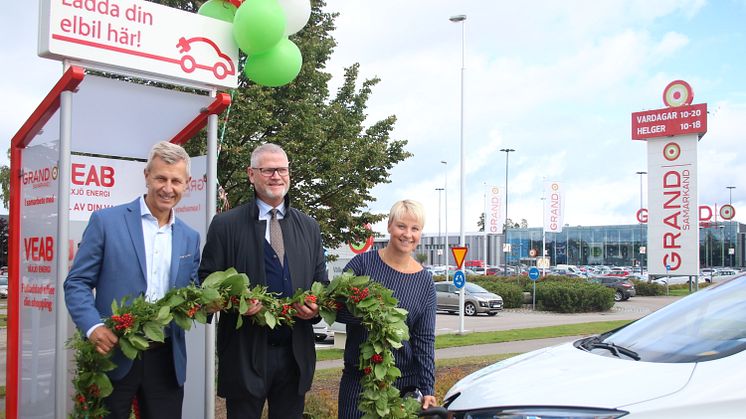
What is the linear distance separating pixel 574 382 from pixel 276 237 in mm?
1618

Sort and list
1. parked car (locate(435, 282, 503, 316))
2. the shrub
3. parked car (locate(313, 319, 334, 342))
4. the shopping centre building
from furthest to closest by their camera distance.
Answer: the shopping centre building → the shrub → parked car (locate(435, 282, 503, 316)) → parked car (locate(313, 319, 334, 342))

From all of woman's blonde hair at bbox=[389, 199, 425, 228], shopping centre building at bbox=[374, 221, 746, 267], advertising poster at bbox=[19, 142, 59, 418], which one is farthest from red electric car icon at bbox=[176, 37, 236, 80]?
shopping centre building at bbox=[374, 221, 746, 267]

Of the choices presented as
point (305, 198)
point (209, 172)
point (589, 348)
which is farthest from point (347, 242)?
point (589, 348)

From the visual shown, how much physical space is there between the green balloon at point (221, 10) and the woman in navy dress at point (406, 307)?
280 centimetres

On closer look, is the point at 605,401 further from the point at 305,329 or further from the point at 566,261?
the point at 566,261

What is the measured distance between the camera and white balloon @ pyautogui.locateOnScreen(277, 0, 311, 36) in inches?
228

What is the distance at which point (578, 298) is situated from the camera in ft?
94.9

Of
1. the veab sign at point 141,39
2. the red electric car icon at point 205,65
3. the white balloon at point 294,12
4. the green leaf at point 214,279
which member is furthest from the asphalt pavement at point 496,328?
the green leaf at point 214,279

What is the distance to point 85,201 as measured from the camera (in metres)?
4.96

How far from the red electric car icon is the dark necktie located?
172 cm

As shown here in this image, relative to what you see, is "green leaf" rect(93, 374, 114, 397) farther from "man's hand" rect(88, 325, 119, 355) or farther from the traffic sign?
the traffic sign

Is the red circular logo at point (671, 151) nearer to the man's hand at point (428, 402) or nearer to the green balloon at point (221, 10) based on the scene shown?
the green balloon at point (221, 10)

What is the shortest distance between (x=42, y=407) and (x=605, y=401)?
3656mm

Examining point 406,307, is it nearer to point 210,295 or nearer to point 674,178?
point 210,295
